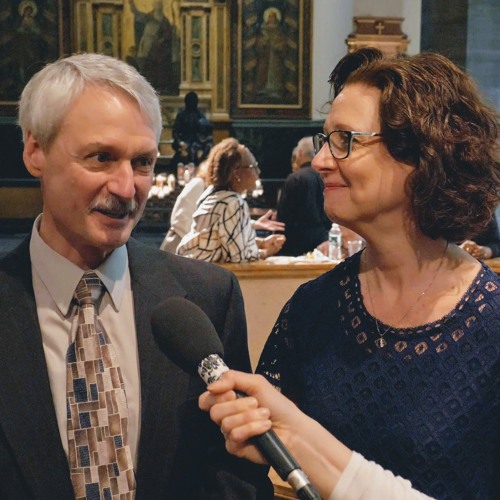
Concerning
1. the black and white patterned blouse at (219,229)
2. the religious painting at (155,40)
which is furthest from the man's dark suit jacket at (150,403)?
the religious painting at (155,40)

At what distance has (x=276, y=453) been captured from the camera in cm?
121

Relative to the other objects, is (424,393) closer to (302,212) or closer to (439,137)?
(439,137)

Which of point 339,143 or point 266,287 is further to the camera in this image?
point 266,287

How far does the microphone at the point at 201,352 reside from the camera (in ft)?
3.87

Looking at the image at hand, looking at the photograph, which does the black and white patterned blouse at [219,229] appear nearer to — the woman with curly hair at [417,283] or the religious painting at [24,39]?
the woman with curly hair at [417,283]

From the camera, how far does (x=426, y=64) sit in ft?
5.70

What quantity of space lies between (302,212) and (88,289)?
5417mm

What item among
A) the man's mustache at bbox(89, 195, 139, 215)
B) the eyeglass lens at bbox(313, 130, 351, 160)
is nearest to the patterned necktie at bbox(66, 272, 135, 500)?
the man's mustache at bbox(89, 195, 139, 215)

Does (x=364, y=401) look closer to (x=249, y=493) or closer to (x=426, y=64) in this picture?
(x=249, y=493)

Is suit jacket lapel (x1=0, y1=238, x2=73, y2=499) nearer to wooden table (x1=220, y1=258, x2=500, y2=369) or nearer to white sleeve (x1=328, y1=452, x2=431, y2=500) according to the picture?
white sleeve (x1=328, y1=452, x2=431, y2=500)

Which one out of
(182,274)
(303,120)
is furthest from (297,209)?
(303,120)

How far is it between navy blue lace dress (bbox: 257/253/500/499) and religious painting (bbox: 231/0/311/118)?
43.8 feet

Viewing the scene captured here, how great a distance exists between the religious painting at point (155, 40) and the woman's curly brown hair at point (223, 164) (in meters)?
9.71

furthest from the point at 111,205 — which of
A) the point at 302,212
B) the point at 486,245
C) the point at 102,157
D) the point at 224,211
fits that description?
the point at 302,212
